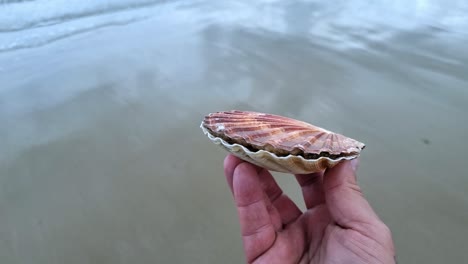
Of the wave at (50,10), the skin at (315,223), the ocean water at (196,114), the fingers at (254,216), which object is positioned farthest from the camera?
the wave at (50,10)

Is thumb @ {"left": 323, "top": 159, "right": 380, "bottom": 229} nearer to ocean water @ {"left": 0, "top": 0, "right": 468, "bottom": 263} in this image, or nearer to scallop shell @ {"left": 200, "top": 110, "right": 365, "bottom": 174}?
scallop shell @ {"left": 200, "top": 110, "right": 365, "bottom": 174}

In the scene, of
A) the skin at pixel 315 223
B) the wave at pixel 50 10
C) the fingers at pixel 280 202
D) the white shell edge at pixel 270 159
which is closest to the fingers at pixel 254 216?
the skin at pixel 315 223

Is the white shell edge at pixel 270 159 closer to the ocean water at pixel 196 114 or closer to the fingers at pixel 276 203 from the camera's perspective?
the fingers at pixel 276 203

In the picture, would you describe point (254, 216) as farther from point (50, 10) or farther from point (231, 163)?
point (50, 10)

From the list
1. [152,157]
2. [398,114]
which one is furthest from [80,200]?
[398,114]

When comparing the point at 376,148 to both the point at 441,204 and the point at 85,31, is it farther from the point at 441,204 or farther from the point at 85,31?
the point at 85,31

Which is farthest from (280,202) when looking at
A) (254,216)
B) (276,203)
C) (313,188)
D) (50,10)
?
(50,10)

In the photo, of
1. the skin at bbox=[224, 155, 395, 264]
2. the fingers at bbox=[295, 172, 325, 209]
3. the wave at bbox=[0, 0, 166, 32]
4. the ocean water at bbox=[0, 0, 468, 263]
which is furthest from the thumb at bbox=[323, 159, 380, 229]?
the wave at bbox=[0, 0, 166, 32]
